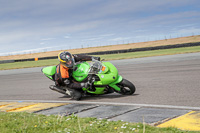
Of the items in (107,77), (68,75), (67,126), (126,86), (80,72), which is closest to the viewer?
(67,126)

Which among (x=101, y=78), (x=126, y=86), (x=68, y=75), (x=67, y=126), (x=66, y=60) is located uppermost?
(x=66, y=60)

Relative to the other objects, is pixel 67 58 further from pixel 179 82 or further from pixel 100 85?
pixel 179 82

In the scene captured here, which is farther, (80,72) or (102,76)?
(80,72)

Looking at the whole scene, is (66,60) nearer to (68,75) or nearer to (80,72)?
(68,75)

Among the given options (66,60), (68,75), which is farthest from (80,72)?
(66,60)

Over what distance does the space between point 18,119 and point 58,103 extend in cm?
219

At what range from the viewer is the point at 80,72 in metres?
8.02

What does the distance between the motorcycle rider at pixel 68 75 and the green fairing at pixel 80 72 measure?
134mm

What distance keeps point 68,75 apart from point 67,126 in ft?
10.4

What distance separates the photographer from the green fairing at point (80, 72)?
26.1 feet

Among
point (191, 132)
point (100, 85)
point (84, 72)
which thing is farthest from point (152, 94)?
point (191, 132)

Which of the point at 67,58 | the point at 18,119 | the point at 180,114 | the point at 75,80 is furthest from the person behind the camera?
the point at 75,80

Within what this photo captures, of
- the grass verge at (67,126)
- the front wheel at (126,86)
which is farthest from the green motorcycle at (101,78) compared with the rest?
the grass verge at (67,126)

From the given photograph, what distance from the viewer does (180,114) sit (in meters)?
5.24
